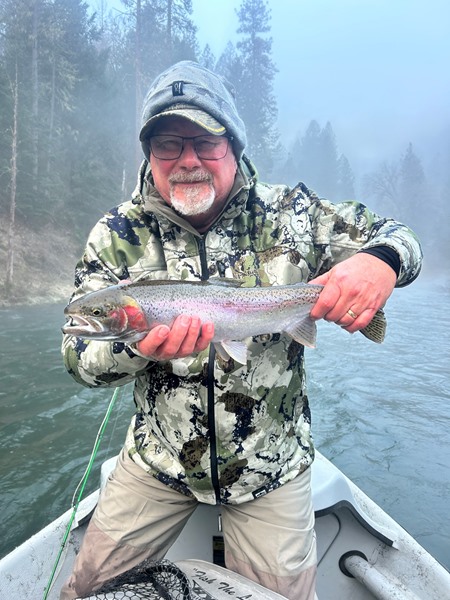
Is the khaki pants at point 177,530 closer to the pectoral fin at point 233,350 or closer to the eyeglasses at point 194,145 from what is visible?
the pectoral fin at point 233,350

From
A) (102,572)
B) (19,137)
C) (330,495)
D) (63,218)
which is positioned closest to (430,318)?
(330,495)

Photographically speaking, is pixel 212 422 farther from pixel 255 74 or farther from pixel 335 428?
pixel 255 74

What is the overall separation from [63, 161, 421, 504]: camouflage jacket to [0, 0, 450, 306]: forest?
75.9 ft

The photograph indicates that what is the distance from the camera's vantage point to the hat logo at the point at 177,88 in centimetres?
310

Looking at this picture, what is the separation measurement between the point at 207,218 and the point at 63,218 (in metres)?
33.8

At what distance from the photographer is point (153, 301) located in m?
2.68

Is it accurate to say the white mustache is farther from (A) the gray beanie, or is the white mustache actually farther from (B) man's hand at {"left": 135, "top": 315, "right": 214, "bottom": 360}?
(B) man's hand at {"left": 135, "top": 315, "right": 214, "bottom": 360}

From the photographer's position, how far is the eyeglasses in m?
3.11

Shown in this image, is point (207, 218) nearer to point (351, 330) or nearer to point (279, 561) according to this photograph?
point (351, 330)

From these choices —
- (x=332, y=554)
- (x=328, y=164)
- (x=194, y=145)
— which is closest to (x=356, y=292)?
(x=194, y=145)

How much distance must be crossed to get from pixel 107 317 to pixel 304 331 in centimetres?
121

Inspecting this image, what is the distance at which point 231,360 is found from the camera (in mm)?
2918

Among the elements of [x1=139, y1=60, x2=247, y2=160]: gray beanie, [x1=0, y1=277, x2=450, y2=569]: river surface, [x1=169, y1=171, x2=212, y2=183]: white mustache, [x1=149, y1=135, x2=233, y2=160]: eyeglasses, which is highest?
[x1=139, y1=60, x2=247, y2=160]: gray beanie

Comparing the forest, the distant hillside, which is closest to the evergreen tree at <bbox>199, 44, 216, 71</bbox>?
the forest
